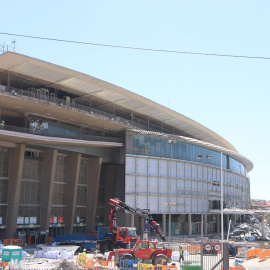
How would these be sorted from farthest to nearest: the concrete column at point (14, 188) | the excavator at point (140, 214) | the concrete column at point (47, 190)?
the concrete column at point (47, 190) < the concrete column at point (14, 188) < the excavator at point (140, 214)

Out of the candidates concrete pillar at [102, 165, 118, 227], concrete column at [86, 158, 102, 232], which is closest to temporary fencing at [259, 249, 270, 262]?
concrete column at [86, 158, 102, 232]

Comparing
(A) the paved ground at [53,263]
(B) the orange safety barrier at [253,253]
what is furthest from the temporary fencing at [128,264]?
(B) the orange safety barrier at [253,253]

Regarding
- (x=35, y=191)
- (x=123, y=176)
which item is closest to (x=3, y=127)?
(x=35, y=191)

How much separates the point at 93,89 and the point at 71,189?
14.6 m

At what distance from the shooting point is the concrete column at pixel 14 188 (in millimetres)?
49719

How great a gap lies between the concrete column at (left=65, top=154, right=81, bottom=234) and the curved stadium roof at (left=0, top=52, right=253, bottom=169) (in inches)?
374

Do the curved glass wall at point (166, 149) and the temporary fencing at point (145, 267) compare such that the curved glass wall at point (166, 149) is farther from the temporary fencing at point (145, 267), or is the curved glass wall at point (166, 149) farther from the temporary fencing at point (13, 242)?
the temporary fencing at point (145, 267)

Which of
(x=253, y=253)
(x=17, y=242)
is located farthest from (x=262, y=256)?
(x=17, y=242)

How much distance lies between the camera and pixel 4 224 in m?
50.9

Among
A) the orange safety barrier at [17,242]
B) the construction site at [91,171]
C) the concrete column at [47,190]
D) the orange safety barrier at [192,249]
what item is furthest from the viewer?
the concrete column at [47,190]

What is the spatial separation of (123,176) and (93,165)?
492 cm

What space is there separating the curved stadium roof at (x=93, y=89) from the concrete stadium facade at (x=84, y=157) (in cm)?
13

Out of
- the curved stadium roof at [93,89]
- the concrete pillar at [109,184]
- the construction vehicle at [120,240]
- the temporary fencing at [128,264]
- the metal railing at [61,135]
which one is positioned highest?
the curved stadium roof at [93,89]

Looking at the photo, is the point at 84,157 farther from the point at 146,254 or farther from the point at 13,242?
the point at 146,254
